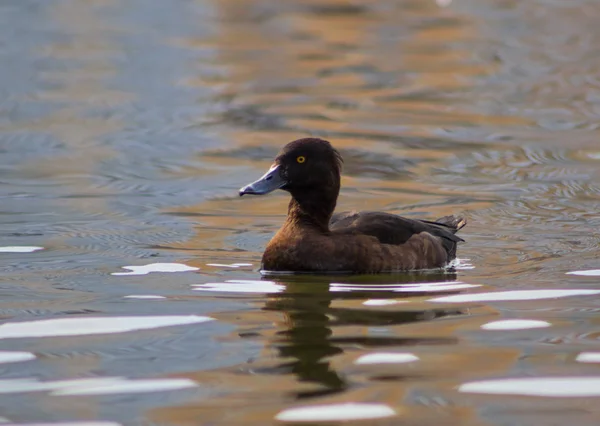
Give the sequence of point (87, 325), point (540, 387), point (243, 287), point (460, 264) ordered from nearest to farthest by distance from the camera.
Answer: point (540, 387)
point (87, 325)
point (243, 287)
point (460, 264)

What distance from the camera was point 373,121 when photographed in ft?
52.8

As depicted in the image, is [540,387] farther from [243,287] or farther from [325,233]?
[325,233]

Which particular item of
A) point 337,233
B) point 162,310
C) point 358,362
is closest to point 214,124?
point 337,233

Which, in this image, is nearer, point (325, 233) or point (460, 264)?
point (325, 233)

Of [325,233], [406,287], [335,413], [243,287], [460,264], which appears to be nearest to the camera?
[335,413]

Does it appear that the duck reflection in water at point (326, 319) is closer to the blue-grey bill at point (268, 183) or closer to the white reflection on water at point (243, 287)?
the white reflection on water at point (243, 287)

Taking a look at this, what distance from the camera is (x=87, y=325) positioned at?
22.9 feet

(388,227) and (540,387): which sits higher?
(388,227)

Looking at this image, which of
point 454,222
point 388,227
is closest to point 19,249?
point 388,227

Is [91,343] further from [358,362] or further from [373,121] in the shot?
[373,121]

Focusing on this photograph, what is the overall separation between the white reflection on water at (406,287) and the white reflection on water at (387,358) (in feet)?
5.82

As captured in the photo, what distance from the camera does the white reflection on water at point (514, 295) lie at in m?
7.73

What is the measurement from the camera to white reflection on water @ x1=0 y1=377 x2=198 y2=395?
18.6 ft

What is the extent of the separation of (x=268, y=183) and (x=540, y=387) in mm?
3454
